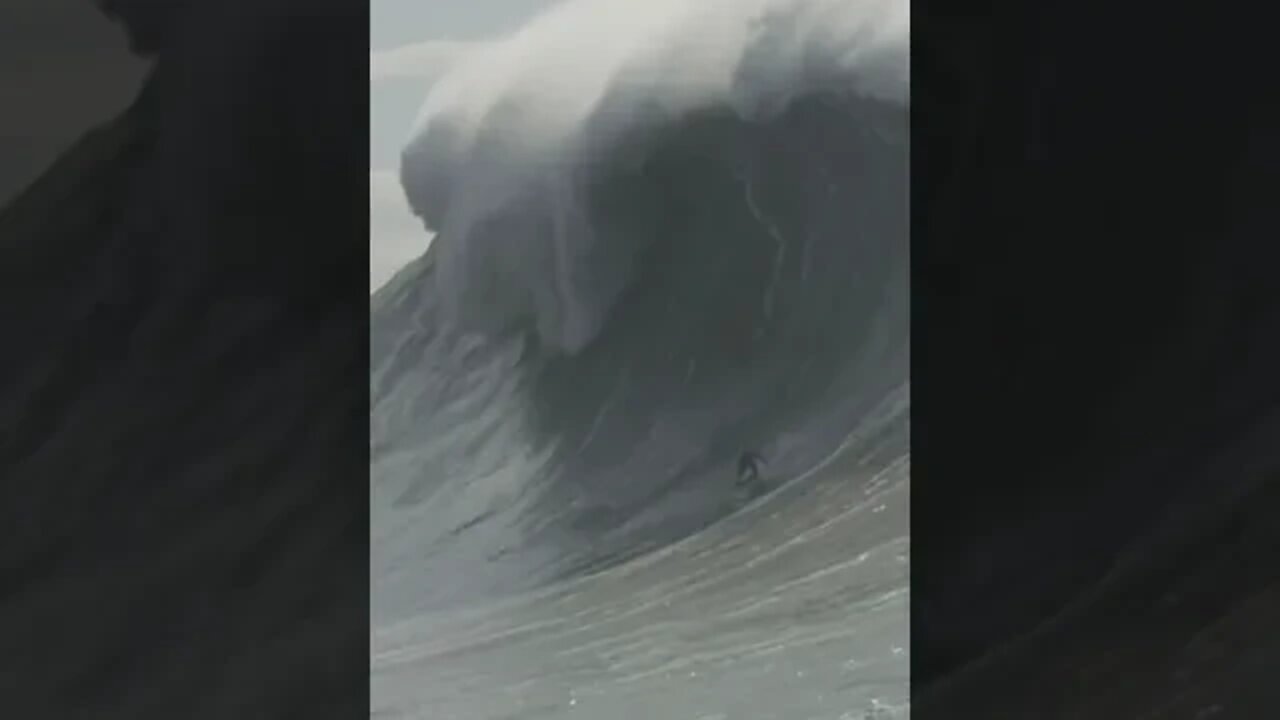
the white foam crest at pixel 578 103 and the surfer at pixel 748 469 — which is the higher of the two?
the white foam crest at pixel 578 103

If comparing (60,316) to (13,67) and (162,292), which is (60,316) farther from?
(13,67)

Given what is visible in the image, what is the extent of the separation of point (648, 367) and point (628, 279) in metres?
0.16

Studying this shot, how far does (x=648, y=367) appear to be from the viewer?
2.54m

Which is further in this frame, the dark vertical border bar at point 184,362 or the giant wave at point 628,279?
the giant wave at point 628,279

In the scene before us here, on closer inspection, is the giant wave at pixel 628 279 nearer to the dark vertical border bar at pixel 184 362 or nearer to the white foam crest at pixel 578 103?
the white foam crest at pixel 578 103
